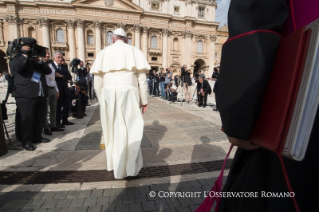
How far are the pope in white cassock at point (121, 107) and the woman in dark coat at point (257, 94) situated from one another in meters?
1.94

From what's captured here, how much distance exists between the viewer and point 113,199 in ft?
7.46

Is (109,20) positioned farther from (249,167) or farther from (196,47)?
(249,167)

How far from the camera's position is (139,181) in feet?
8.89

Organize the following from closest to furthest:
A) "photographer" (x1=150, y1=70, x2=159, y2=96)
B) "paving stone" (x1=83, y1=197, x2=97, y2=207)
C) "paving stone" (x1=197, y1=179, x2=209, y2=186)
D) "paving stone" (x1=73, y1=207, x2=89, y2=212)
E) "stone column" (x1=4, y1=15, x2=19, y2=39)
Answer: "paving stone" (x1=73, y1=207, x2=89, y2=212) → "paving stone" (x1=83, y1=197, x2=97, y2=207) → "paving stone" (x1=197, y1=179, x2=209, y2=186) → "photographer" (x1=150, y1=70, x2=159, y2=96) → "stone column" (x1=4, y1=15, x2=19, y2=39)

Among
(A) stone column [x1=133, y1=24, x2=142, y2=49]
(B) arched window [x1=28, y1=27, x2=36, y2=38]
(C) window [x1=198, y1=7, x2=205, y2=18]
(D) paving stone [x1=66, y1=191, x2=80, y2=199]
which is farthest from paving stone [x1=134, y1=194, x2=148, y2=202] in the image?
(C) window [x1=198, y1=7, x2=205, y2=18]

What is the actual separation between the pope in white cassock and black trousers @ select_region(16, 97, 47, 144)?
203 centimetres

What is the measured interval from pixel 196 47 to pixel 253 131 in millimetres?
45604

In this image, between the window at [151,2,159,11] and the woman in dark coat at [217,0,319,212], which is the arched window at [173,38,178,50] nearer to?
the window at [151,2,159,11]

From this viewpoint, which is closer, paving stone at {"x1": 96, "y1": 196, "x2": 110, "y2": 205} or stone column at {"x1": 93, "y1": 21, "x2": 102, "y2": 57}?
paving stone at {"x1": 96, "y1": 196, "x2": 110, "y2": 205}

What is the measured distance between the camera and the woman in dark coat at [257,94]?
2.59 feet

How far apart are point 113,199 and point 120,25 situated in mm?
40453

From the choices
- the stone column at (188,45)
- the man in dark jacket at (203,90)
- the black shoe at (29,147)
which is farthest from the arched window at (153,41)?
the black shoe at (29,147)

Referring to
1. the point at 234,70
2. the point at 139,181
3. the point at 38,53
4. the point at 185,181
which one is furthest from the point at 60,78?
the point at 234,70

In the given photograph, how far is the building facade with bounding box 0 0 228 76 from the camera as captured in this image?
34812 millimetres
